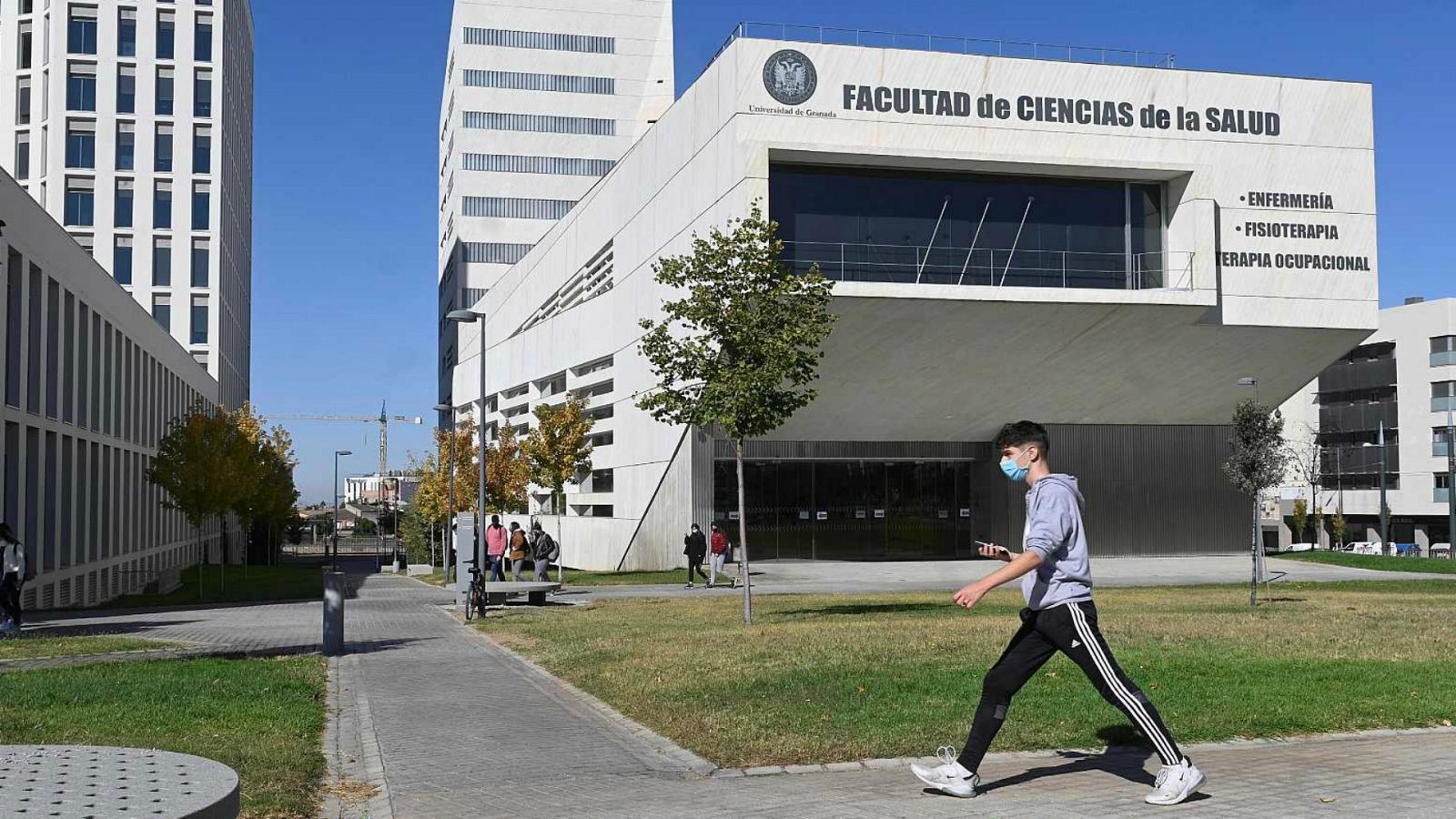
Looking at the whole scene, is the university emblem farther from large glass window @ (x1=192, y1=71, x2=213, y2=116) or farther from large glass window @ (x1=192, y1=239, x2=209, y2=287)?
large glass window @ (x1=192, y1=239, x2=209, y2=287)

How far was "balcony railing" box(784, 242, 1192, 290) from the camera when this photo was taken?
37562 millimetres

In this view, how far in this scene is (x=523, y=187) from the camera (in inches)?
3730

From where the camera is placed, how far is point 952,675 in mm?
11633

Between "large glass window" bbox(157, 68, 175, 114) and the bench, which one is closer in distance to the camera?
the bench

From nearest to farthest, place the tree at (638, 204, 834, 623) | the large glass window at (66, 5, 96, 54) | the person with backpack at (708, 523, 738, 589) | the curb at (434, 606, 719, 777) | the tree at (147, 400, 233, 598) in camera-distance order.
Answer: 1. the curb at (434, 606, 719, 777)
2. the tree at (638, 204, 834, 623)
3. the person with backpack at (708, 523, 738, 589)
4. the tree at (147, 400, 233, 598)
5. the large glass window at (66, 5, 96, 54)

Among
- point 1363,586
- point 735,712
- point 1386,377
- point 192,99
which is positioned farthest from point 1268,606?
point 1386,377

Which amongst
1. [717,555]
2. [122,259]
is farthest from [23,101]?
[717,555]

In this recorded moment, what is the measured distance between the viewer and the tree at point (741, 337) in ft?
66.8

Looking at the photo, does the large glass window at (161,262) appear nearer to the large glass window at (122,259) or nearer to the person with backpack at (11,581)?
the large glass window at (122,259)

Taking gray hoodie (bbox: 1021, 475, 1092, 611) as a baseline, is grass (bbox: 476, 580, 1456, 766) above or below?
below

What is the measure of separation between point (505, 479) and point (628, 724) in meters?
46.3

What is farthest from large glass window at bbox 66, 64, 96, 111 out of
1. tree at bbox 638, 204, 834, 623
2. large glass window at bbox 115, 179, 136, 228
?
tree at bbox 638, 204, 834, 623

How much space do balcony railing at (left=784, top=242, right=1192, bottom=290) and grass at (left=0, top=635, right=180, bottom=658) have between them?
73.1 ft

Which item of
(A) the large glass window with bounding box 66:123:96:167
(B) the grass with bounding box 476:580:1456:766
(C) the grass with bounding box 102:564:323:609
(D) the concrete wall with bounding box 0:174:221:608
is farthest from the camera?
→ (A) the large glass window with bounding box 66:123:96:167
